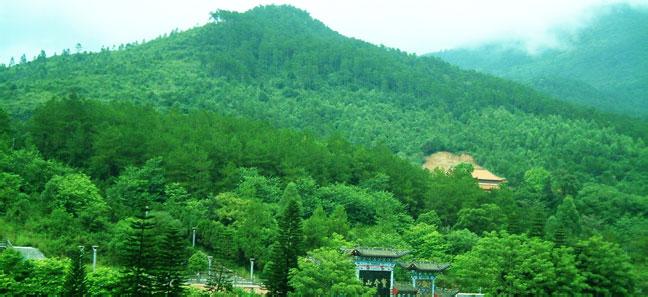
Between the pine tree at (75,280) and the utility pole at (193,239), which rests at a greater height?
the utility pole at (193,239)

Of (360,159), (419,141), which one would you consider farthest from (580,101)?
(360,159)

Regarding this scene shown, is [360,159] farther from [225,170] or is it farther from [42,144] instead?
[42,144]

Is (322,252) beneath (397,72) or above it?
beneath

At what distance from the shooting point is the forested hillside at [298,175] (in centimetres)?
3619

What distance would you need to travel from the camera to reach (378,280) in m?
35.2

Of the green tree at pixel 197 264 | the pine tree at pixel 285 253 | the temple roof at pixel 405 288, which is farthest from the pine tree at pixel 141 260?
the temple roof at pixel 405 288

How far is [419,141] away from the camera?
268 ft

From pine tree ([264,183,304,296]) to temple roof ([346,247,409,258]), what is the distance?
2.41 metres

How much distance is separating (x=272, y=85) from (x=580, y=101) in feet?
160

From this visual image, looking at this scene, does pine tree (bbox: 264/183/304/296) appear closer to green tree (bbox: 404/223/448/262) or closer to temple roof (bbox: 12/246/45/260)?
green tree (bbox: 404/223/448/262)

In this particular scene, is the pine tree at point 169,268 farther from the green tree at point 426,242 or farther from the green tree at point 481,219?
the green tree at point 481,219

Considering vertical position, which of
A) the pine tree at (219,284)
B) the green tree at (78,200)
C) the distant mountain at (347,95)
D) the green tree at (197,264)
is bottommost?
the pine tree at (219,284)

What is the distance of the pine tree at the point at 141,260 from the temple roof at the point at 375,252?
9.10 metres

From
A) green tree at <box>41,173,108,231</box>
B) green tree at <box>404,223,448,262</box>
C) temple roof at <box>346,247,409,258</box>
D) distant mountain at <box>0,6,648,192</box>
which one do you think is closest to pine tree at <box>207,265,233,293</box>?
temple roof at <box>346,247,409,258</box>
